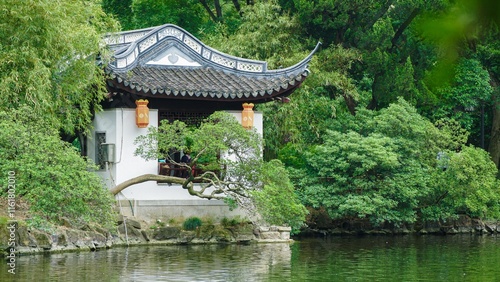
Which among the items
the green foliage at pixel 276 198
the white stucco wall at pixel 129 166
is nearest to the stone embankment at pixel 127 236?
the white stucco wall at pixel 129 166

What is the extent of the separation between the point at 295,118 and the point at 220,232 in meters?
4.61

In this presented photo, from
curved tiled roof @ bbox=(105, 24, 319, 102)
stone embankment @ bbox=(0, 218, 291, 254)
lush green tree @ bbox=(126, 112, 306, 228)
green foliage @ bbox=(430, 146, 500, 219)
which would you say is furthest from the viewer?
green foliage @ bbox=(430, 146, 500, 219)

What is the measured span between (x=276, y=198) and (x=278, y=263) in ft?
7.31

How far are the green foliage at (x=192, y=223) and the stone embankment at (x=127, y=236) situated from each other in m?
0.06

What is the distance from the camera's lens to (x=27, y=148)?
41.0 feet

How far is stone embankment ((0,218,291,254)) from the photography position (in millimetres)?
12572

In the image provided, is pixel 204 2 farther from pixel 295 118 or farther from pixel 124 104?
pixel 124 104

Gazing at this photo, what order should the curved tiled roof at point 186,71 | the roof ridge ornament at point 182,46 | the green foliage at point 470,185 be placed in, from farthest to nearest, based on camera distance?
the green foliage at point 470,185 < the roof ridge ornament at point 182,46 < the curved tiled roof at point 186,71

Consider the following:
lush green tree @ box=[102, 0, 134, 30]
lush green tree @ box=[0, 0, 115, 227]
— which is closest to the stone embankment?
lush green tree @ box=[0, 0, 115, 227]

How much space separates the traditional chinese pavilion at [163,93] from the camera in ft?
51.5

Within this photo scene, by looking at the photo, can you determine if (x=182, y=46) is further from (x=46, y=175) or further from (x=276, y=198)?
(x=46, y=175)

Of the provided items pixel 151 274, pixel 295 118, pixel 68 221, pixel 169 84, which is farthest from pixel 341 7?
pixel 151 274

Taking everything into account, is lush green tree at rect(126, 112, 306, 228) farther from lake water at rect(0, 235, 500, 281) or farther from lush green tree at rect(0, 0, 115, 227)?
lush green tree at rect(0, 0, 115, 227)

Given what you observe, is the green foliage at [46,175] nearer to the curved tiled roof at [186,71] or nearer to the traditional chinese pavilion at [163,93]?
the traditional chinese pavilion at [163,93]
